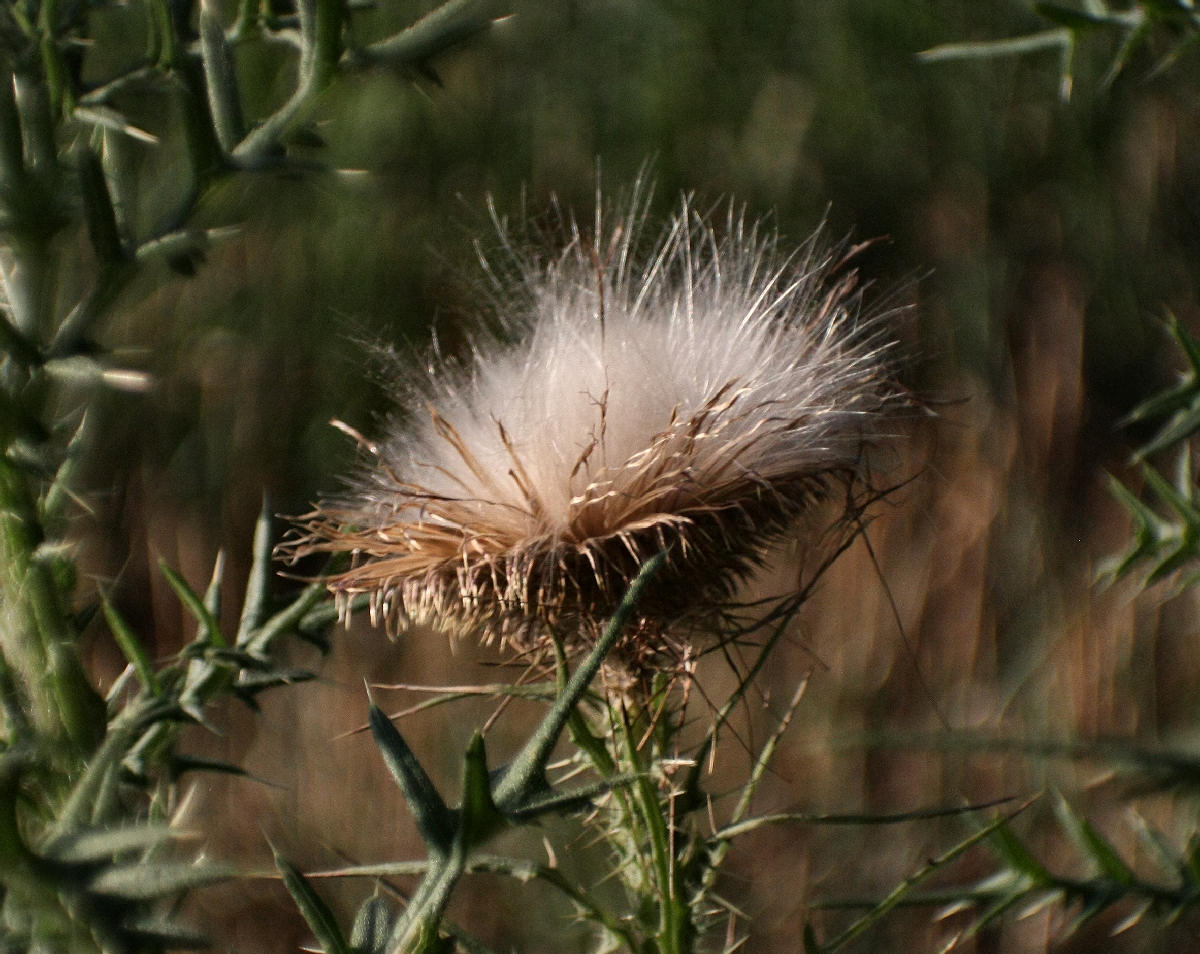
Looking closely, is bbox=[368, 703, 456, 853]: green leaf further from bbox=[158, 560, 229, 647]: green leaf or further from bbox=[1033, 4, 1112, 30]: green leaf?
bbox=[1033, 4, 1112, 30]: green leaf

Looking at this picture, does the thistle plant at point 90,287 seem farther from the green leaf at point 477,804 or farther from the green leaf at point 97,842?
the green leaf at point 477,804

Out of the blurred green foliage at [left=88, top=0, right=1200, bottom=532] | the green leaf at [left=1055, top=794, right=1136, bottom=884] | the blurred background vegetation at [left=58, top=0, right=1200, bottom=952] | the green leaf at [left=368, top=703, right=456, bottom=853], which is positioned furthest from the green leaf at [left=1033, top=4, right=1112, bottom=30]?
the blurred green foliage at [left=88, top=0, right=1200, bottom=532]

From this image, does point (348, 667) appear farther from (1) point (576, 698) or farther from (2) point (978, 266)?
(1) point (576, 698)

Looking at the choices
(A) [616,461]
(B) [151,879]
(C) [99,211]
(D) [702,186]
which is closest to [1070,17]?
(A) [616,461]

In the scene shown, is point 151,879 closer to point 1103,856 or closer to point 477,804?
point 477,804

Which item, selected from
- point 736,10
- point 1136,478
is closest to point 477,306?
point 1136,478

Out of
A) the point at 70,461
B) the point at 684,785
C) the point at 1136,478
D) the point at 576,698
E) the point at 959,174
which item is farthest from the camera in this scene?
the point at 959,174
